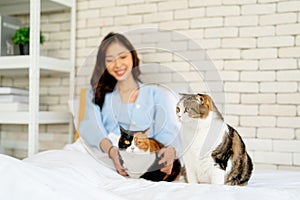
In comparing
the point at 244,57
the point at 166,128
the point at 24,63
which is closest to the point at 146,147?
the point at 166,128

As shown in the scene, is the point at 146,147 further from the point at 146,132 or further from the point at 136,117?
the point at 136,117

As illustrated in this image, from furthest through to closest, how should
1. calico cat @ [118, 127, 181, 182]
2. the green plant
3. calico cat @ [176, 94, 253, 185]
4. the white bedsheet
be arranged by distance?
the green plant < calico cat @ [118, 127, 181, 182] < calico cat @ [176, 94, 253, 185] < the white bedsheet

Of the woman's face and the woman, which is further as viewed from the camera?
the woman's face

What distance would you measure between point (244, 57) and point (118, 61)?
584mm

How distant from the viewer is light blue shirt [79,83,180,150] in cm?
149

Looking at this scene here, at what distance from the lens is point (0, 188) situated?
892 millimetres

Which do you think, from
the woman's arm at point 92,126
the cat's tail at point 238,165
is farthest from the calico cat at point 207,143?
the woman's arm at point 92,126

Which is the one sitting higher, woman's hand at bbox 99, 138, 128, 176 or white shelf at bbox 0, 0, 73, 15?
white shelf at bbox 0, 0, 73, 15

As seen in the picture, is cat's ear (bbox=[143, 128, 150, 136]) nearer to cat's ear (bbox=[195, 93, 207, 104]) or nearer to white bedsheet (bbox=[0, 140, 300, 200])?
white bedsheet (bbox=[0, 140, 300, 200])

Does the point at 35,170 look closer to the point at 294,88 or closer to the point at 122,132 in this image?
the point at 122,132

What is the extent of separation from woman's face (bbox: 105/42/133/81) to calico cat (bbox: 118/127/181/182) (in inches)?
17.3

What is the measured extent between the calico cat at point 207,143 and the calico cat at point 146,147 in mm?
183

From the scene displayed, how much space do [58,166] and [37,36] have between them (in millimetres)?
796

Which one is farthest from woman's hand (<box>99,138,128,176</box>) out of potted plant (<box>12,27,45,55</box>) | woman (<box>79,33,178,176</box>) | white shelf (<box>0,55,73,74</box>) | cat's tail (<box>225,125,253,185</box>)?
potted plant (<box>12,27,45,55</box>)
